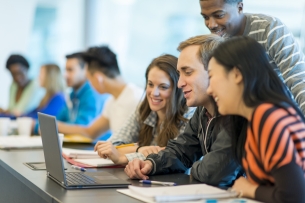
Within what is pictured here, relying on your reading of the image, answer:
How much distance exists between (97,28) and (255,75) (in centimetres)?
522

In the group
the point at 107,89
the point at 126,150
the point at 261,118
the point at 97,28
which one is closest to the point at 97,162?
the point at 126,150

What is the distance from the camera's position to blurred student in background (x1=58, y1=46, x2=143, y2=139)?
357cm

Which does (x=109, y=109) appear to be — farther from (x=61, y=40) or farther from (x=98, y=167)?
(x=61, y=40)

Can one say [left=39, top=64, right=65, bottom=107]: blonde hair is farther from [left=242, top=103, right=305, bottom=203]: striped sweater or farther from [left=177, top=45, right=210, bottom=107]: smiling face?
[left=242, top=103, right=305, bottom=203]: striped sweater

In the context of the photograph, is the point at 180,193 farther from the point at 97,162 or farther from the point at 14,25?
the point at 14,25

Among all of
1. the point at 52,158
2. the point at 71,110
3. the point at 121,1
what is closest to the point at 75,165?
the point at 52,158

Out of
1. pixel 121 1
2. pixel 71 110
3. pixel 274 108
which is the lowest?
pixel 71 110

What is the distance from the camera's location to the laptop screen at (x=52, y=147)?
1.76 m

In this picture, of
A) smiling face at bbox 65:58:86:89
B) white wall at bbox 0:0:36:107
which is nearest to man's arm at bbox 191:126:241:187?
smiling face at bbox 65:58:86:89

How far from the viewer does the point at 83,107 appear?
4.34m

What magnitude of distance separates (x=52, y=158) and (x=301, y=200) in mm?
854

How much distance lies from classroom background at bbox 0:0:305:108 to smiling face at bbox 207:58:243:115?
3932 mm

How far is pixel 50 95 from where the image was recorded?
4.82 metres

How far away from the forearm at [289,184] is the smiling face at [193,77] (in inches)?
25.6
